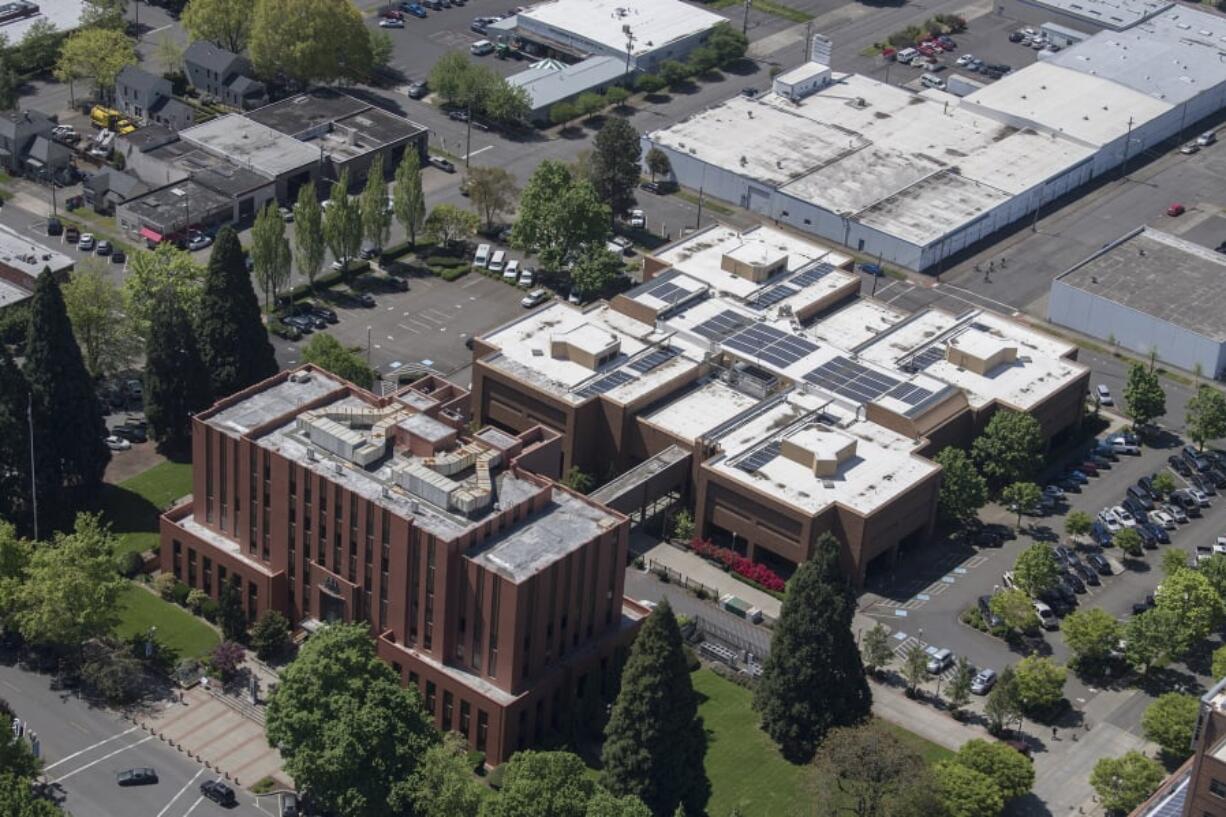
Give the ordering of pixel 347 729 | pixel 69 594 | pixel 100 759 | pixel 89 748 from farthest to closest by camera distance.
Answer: pixel 69 594, pixel 89 748, pixel 100 759, pixel 347 729

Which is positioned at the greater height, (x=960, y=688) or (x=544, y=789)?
(x=544, y=789)

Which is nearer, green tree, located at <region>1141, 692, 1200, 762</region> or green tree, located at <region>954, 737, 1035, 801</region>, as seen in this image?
green tree, located at <region>954, 737, 1035, 801</region>

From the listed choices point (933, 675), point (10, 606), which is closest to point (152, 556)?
point (10, 606)

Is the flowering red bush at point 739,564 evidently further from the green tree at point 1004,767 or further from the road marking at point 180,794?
the road marking at point 180,794

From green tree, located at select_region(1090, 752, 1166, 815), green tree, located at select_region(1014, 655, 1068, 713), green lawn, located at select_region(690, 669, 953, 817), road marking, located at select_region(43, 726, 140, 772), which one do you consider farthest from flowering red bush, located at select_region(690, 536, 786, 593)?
road marking, located at select_region(43, 726, 140, 772)

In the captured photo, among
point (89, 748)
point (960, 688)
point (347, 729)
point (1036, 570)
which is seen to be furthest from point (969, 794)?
point (89, 748)

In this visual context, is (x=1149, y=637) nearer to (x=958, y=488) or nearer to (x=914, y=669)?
(x=914, y=669)

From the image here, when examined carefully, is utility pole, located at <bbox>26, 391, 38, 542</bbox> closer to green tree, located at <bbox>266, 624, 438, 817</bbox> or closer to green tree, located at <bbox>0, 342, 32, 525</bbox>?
green tree, located at <bbox>0, 342, 32, 525</bbox>
